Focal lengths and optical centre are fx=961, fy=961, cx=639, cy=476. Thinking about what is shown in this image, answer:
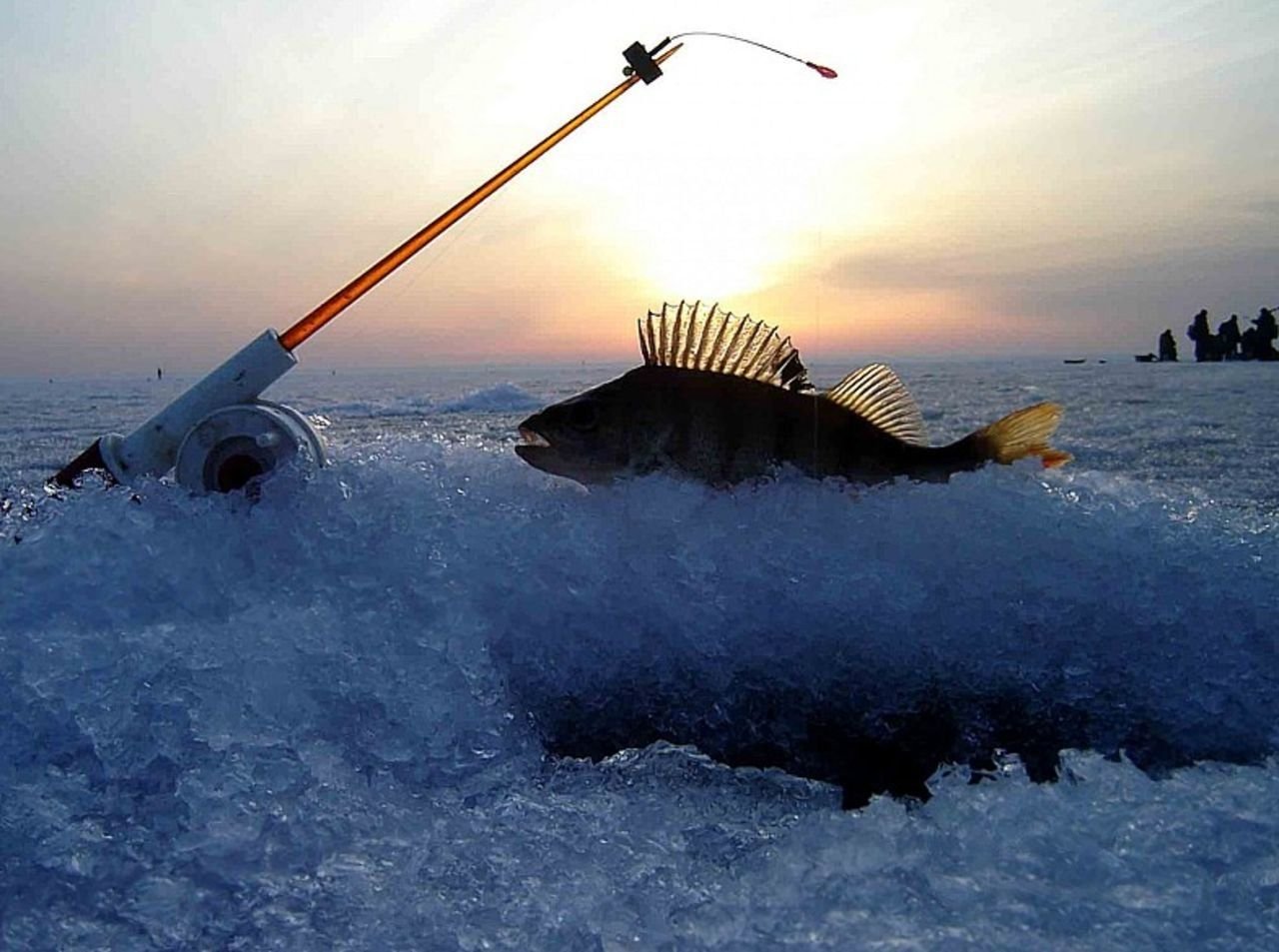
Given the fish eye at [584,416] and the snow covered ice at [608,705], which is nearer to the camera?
the snow covered ice at [608,705]

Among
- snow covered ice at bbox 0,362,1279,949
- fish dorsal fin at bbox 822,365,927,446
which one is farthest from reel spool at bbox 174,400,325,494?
fish dorsal fin at bbox 822,365,927,446

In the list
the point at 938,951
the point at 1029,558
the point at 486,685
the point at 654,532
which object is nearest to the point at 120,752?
the point at 486,685

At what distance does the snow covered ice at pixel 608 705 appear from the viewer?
1340 mm

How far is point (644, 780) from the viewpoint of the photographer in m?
1.89

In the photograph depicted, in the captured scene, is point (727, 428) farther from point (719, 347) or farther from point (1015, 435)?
point (1015, 435)

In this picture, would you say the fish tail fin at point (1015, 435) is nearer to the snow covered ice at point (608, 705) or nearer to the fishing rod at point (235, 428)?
the snow covered ice at point (608, 705)

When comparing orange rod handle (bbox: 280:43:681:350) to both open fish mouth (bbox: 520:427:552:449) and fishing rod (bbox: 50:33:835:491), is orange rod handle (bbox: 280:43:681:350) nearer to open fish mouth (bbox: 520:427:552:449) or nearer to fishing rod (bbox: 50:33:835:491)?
fishing rod (bbox: 50:33:835:491)

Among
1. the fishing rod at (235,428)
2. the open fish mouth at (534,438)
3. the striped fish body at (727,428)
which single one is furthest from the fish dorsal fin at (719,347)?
the fishing rod at (235,428)

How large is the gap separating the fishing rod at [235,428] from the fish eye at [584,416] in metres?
0.81

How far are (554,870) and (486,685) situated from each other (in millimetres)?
697

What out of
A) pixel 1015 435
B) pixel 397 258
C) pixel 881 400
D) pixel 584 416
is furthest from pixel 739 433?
pixel 397 258

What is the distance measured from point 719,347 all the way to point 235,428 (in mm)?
1456

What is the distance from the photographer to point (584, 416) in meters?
2.74

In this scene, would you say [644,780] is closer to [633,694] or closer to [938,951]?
[633,694]
